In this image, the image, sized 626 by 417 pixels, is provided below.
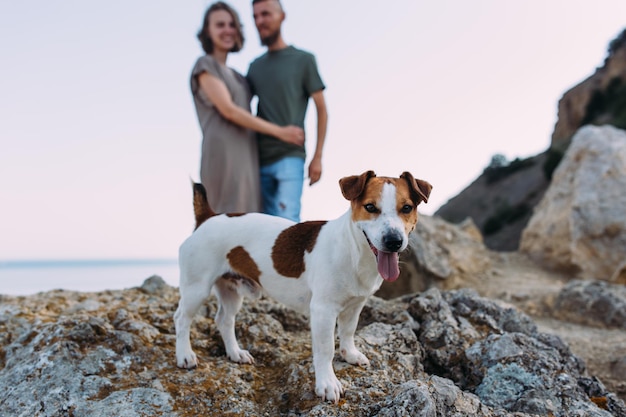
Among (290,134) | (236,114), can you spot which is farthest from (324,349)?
(236,114)

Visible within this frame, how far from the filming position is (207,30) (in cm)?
552

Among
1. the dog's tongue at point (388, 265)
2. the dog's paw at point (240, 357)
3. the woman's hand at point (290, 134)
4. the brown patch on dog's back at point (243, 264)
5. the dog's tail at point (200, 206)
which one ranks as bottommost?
the dog's paw at point (240, 357)

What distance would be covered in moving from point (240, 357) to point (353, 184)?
5.85ft

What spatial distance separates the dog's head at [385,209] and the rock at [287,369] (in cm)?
87

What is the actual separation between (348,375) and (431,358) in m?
1.06

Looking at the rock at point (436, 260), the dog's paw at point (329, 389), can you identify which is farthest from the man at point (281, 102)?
the rock at point (436, 260)

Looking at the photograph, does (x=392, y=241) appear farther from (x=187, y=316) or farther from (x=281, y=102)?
(x=281, y=102)

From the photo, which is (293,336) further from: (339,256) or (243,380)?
(339,256)

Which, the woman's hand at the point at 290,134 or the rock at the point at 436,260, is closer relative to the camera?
the woman's hand at the point at 290,134

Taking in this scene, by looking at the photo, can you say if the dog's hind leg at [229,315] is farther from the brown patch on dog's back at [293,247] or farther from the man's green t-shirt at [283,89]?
the man's green t-shirt at [283,89]

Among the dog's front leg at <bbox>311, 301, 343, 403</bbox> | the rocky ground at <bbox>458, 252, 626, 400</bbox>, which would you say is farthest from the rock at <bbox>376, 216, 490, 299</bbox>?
the dog's front leg at <bbox>311, 301, 343, 403</bbox>

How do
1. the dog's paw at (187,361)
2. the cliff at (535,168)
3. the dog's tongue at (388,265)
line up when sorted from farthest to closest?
the cliff at (535,168), the dog's paw at (187,361), the dog's tongue at (388,265)

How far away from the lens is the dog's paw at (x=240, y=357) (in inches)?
161

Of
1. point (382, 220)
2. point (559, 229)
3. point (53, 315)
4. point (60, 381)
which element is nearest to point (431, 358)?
point (382, 220)
